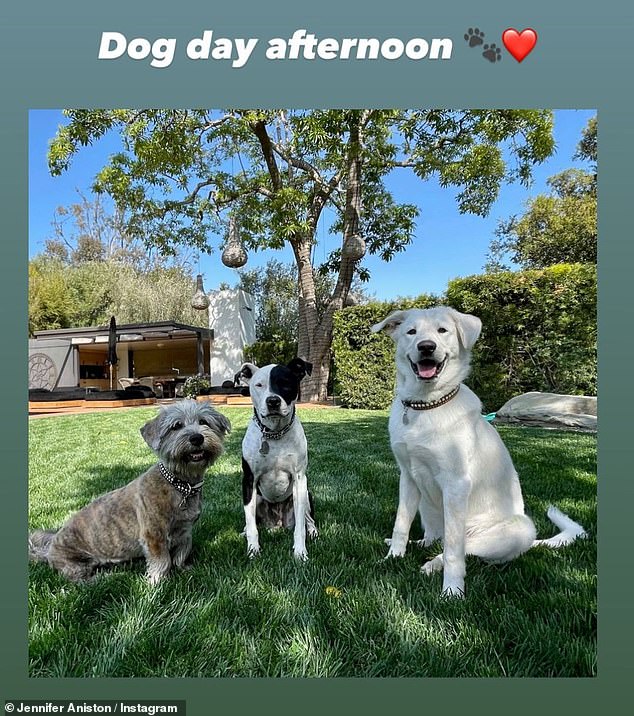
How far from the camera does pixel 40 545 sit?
8.60ft

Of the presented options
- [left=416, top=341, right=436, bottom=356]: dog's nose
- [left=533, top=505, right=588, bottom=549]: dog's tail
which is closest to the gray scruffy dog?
[left=416, top=341, right=436, bottom=356]: dog's nose

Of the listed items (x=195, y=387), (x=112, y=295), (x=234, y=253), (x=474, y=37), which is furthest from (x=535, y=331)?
(x=112, y=295)

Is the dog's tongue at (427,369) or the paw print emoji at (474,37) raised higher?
the paw print emoji at (474,37)

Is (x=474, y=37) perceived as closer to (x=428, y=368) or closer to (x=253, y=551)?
(x=428, y=368)

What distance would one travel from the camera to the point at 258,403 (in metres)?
2.83

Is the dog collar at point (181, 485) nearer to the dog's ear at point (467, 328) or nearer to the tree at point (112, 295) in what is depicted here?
the dog's ear at point (467, 328)

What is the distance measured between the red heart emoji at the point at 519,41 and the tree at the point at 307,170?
0.96 metres

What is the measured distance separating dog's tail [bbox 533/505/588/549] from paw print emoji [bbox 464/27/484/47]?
264cm

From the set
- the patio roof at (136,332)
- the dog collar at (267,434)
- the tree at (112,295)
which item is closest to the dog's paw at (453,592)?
the dog collar at (267,434)

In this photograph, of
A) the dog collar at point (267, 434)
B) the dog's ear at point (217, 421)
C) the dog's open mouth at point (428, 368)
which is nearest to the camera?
the dog's open mouth at point (428, 368)

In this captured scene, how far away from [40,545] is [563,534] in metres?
3.14

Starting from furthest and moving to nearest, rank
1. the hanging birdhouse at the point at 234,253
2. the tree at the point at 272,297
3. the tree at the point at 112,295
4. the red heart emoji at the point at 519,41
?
the tree at the point at 272,297, the tree at the point at 112,295, the hanging birdhouse at the point at 234,253, the red heart emoji at the point at 519,41

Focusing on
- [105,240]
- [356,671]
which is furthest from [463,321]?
[105,240]

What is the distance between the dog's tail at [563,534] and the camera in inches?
105
